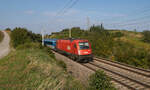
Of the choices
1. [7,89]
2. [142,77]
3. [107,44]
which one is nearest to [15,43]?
[107,44]

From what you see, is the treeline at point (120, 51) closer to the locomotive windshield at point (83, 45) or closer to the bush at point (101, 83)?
the locomotive windshield at point (83, 45)

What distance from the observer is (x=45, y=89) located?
533 centimetres

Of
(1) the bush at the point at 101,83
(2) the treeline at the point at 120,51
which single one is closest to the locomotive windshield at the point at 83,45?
(2) the treeline at the point at 120,51

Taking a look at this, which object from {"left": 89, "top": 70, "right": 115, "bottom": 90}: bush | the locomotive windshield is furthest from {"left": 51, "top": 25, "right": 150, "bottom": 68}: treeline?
{"left": 89, "top": 70, "right": 115, "bottom": 90}: bush

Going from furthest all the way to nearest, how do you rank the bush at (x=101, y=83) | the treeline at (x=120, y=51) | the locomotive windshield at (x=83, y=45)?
1. the locomotive windshield at (x=83, y=45)
2. the treeline at (x=120, y=51)
3. the bush at (x=101, y=83)

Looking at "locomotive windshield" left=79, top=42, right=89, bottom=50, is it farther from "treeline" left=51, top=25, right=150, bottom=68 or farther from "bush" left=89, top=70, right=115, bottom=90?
"bush" left=89, top=70, right=115, bottom=90

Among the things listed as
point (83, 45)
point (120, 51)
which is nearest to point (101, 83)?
point (83, 45)

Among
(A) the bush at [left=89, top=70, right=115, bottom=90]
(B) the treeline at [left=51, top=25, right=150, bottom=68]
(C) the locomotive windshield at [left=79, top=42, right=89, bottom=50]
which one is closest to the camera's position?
(A) the bush at [left=89, top=70, right=115, bottom=90]

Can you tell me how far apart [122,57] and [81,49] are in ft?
18.1

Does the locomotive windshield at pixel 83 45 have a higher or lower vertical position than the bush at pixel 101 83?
higher

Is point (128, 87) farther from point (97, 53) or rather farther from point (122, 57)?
point (97, 53)

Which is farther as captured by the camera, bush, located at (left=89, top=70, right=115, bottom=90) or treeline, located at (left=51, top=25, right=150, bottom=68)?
treeline, located at (left=51, top=25, right=150, bottom=68)

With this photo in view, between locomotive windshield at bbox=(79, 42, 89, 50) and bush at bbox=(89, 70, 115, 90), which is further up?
locomotive windshield at bbox=(79, 42, 89, 50)

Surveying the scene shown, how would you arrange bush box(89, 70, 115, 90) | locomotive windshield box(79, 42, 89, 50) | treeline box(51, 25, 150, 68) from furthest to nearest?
locomotive windshield box(79, 42, 89, 50) → treeline box(51, 25, 150, 68) → bush box(89, 70, 115, 90)
